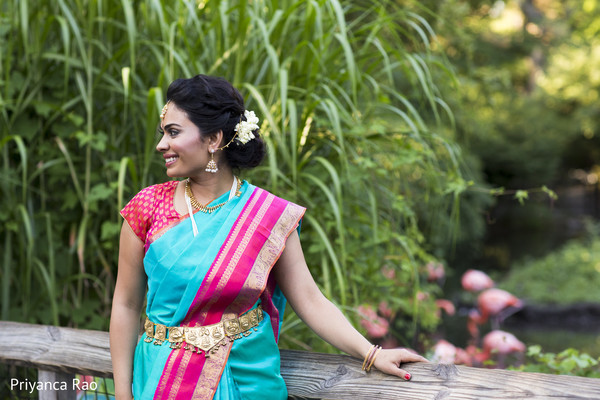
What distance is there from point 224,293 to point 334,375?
0.98 ft

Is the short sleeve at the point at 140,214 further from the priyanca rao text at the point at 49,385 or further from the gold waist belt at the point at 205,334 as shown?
the priyanca rao text at the point at 49,385

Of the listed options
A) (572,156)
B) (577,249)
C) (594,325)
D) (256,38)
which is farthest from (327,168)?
(572,156)

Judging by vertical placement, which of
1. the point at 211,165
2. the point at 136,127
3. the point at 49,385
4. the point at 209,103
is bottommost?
the point at 49,385

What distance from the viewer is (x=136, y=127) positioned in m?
2.36

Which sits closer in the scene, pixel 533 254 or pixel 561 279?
pixel 561 279

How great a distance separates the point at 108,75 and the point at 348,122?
38.0 inches

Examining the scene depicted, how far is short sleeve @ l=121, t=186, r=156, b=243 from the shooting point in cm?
145

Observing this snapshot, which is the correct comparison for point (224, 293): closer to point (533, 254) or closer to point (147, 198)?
point (147, 198)

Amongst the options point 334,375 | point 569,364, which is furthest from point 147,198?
point 569,364

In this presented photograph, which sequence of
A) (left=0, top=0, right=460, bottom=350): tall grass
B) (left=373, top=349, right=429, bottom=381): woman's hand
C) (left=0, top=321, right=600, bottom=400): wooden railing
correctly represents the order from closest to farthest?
(left=0, top=321, right=600, bottom=400): wooden railing → (left=373, top=349, right=429, bottom=381): woman's hand → (left=0, top=0, right=460, bottom=350): tall grass

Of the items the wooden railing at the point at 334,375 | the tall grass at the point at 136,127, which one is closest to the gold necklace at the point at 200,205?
the wooden railing at the point at 334,375

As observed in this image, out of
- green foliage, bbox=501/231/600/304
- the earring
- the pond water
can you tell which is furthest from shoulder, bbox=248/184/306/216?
green foliage, bbox=501/231/600/304

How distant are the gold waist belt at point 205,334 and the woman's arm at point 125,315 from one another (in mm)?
97

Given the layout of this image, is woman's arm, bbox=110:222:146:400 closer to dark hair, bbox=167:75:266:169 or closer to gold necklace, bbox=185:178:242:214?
gold necklace, bbox=185:178:242:214
